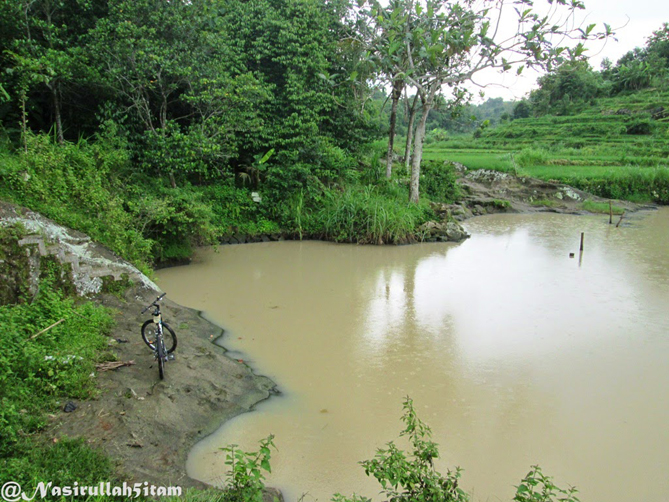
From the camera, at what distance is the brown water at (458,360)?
3113mm

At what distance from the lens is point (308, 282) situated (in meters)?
7.20

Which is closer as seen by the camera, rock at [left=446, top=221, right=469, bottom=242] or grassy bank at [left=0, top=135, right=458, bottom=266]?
grassy bank at [left=0, top=135, right=458, bottom=266]

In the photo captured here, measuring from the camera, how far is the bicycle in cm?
360

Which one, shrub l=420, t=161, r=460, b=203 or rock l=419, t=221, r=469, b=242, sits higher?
shrub l=420, t=161, r=460, b=203

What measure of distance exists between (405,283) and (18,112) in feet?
22.6

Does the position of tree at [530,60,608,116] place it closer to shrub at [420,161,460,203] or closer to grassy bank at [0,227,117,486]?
shrub at [420,161,460,203]

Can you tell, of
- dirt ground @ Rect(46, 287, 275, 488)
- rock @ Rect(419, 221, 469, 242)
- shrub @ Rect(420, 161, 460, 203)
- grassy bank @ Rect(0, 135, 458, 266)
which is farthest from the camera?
shrub @ Rect(420, 161, 460, 203)

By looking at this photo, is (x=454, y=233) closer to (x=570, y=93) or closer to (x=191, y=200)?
(x=191, y=200)

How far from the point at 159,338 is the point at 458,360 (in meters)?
2.70

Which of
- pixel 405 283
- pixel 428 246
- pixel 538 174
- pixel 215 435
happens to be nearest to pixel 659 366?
pixel 405 283

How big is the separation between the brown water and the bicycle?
0.72 metres

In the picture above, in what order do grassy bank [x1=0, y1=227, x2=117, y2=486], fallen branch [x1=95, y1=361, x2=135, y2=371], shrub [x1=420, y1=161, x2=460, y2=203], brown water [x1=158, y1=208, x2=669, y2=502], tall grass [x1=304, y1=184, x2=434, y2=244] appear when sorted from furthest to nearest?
shrub [x1=420, y1=161, x2=460, y2=203], tall grass [x1=304, y1=184, x2=434, y2=244], fallen branch [x1=95, y1=361, x2=135, y2=371], brown water [x1=158, y1=208, x2=669, y2=502], grassy bank [x1=0, y1=227, x2=117, y2=486]

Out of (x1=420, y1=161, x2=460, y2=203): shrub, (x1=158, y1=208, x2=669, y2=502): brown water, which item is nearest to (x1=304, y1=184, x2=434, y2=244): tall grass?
(x1=158, y1=208, x2=669, y2=502): brown water

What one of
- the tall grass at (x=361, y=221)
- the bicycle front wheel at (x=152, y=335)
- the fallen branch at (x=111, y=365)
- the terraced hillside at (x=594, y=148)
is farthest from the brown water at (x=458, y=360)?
the terraced hillside at (x=594, y=148)
